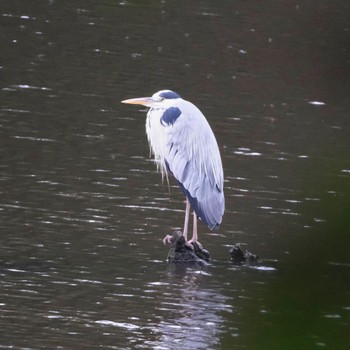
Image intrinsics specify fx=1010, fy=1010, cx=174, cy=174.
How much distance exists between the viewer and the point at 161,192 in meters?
10.7

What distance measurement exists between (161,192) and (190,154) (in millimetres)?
2187

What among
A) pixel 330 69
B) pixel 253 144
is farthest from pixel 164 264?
pixel 330 69

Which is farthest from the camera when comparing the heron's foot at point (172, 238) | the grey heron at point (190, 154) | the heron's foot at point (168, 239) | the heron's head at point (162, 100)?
the heron's head at point (162, 100)

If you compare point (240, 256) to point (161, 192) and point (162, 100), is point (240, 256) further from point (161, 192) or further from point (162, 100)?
point (161, 192)

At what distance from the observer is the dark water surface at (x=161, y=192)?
2.26m

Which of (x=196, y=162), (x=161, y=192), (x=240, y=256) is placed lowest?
(x=240, y=256)

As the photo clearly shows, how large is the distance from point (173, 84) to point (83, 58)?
7.87 feet

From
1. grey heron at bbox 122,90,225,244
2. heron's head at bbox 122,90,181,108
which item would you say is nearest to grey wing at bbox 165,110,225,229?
grey heron at bbox 122,90,225,244

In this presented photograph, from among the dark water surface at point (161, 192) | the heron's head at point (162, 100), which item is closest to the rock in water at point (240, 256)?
the dark water surface at point (161, 192)

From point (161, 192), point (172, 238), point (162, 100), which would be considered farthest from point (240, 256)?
point (161, 192)

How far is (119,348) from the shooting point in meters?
6.03

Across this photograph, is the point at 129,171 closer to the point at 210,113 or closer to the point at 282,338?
the point at 210,113

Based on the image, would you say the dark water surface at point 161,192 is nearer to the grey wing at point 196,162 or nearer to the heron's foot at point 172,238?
the heron's foot at point 172,238

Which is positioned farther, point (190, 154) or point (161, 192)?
point (161, 192)
